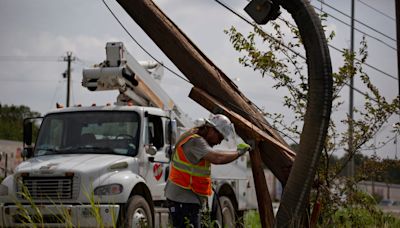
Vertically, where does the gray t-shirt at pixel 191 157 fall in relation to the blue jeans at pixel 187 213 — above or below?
above

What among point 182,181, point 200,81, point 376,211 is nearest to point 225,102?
point 200,81

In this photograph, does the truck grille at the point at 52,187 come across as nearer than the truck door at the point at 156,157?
Yes

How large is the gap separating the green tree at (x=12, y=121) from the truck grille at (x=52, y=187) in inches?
1771

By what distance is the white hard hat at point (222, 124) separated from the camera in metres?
7.16

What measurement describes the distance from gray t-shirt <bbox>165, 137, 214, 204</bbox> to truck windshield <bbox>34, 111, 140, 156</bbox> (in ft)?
9.67

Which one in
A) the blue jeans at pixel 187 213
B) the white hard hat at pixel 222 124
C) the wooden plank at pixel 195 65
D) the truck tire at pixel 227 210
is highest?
the wooden plank at pixel 195 65

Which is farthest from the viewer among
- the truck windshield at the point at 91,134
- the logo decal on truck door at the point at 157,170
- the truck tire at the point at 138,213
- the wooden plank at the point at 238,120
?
the logo decal on truck door at the point at 157,170

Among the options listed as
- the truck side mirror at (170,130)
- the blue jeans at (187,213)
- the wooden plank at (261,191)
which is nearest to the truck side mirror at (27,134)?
the truck side mirror at (170,130)

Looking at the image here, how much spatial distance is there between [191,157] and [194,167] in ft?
0.42

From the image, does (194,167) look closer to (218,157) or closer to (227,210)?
(218,157)

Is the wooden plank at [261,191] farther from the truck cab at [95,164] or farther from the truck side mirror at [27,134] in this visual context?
the truck side mirror at [27,134]

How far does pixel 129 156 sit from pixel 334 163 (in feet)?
11.2

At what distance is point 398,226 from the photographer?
8586 millimetres

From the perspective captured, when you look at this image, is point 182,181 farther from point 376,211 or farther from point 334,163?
point 376,211
